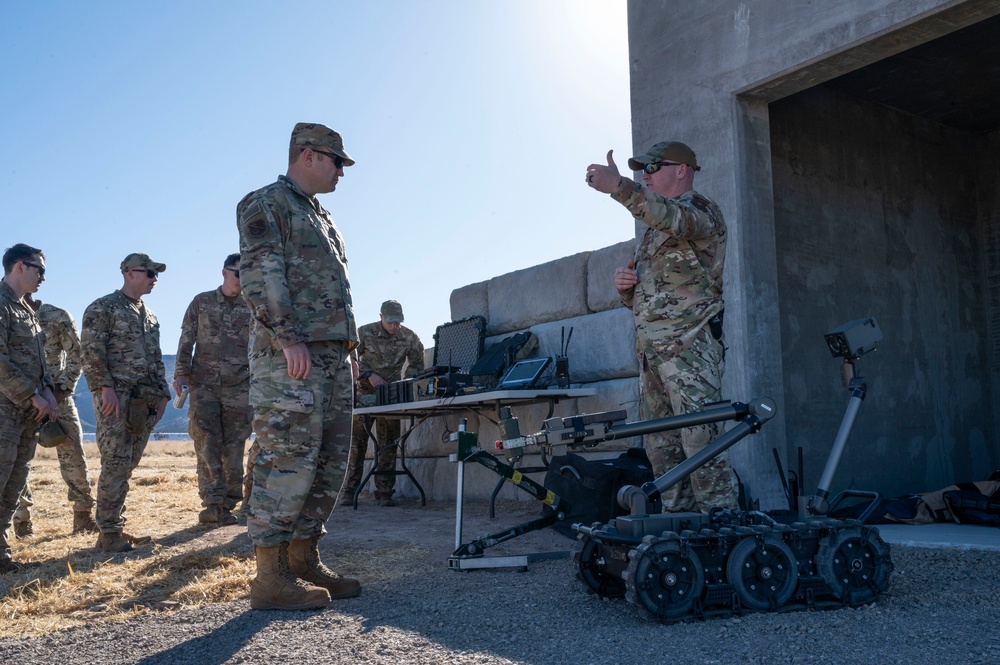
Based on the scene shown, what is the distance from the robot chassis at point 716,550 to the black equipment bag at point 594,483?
5.55 ft

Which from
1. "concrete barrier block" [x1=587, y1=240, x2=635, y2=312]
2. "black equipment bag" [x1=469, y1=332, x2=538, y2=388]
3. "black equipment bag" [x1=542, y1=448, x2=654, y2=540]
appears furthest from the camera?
"black equipment bag" [x1=469, y1=332, x2=538, y2=388]

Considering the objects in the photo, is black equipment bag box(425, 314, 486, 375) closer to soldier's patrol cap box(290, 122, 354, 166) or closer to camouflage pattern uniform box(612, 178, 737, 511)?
camouflage pattern uniform box(612, 178, 737, 511)

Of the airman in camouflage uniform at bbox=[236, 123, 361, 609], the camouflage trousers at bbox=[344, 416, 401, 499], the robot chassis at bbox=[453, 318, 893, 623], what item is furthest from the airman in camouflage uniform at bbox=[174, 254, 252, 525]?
the robot chassis at bbox=[453, 318, 893, 623]

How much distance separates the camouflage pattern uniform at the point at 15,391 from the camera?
4734 millimetres

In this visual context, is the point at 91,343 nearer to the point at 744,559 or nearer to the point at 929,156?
the point at 744,559

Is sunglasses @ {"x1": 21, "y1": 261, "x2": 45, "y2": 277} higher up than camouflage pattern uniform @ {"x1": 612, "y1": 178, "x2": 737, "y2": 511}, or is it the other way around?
sunglasses @ {"x1": 21, "y1": 261, "x2": 45, "y2": 277}

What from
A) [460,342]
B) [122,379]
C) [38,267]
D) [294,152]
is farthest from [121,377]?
[460,342]

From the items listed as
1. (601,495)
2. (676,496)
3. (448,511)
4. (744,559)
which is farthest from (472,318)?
(744,559)

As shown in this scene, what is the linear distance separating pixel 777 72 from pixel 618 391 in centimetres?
242

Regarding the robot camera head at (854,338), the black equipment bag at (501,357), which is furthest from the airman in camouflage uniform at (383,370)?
the robot camera head at (854,338)

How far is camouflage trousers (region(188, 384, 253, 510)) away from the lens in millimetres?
6246

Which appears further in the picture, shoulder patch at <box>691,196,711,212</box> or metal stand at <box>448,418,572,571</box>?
metal stand at <box>448,418,572,571</box>

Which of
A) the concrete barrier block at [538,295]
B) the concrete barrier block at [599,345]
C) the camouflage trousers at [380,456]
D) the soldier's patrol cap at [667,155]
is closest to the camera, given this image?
the soldier's patrol cap at [667,155]

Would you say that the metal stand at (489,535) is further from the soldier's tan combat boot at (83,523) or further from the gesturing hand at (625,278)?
the soldier's tan combat boot at (83,523)
